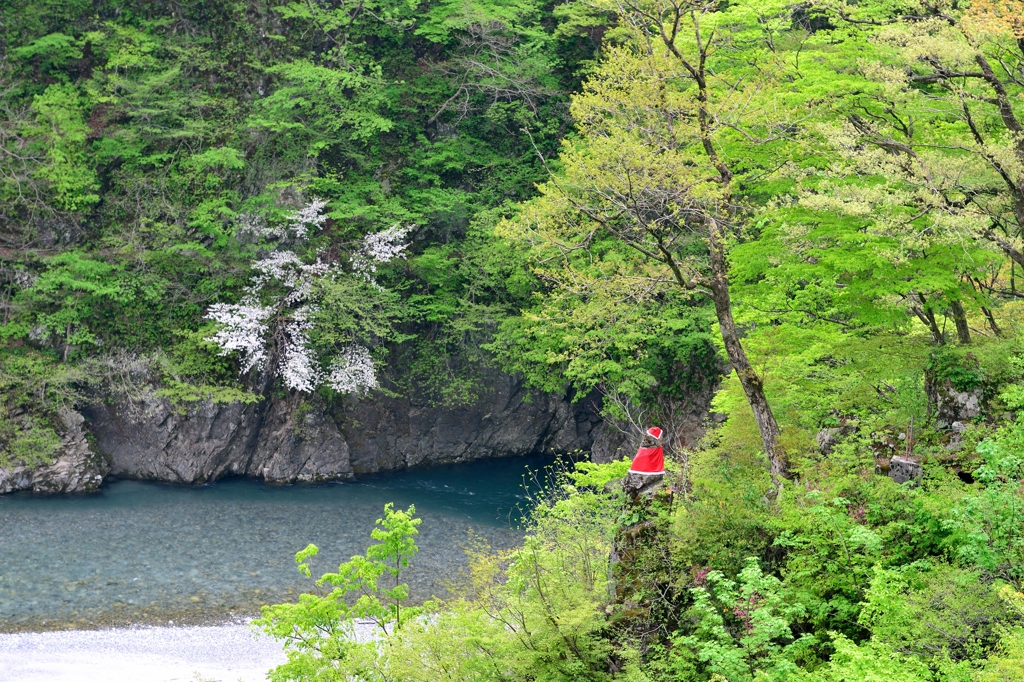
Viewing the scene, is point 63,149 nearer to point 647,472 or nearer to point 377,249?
point 377,249

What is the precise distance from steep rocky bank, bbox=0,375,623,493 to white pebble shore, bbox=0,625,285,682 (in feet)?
25.5

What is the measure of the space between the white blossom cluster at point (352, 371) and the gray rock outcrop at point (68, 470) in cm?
630

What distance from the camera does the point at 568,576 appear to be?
35.3 feet

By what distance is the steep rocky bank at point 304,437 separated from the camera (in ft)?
77.9

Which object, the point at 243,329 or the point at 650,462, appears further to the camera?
the point at 243,329

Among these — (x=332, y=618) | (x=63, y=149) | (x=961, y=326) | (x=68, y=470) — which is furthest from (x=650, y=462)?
(x=63, y=149)

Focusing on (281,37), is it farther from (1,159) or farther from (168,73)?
(1,159)

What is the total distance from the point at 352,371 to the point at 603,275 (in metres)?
13.7

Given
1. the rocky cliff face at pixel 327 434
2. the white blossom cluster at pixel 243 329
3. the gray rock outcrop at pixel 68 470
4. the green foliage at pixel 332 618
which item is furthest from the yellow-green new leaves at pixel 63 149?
the green foliage at pixel 332 618

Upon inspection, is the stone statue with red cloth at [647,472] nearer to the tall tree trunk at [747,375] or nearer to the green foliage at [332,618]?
the tall tree trunk at [747,375]

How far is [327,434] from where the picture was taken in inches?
992

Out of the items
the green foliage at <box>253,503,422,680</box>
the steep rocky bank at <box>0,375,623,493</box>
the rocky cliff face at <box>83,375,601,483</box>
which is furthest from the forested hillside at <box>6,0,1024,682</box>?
the rocky cliff face at <box>83,375,601,483</box>

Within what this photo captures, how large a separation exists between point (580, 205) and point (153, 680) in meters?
10.2

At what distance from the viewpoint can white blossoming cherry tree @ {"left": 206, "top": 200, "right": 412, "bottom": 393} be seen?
23.9 m
